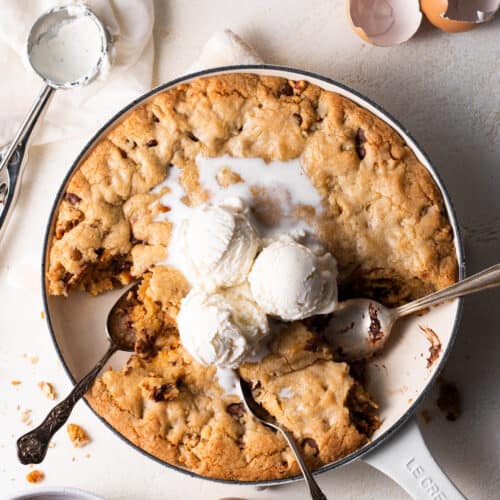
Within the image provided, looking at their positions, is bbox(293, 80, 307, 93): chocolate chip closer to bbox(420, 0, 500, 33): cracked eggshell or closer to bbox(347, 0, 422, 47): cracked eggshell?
bbox(347, 0, 422, 47): cracked eggshell

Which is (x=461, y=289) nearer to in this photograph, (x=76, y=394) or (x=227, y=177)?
(x=227, y=177)

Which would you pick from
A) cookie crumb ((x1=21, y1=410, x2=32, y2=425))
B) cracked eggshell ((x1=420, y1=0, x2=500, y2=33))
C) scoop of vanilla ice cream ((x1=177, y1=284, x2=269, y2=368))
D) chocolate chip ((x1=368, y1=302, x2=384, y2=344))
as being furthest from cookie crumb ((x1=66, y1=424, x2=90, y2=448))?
cracked eggshell ((x1=420, y1=0, x2=500, y2=33))

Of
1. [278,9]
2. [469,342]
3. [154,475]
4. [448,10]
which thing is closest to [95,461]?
[154,475]

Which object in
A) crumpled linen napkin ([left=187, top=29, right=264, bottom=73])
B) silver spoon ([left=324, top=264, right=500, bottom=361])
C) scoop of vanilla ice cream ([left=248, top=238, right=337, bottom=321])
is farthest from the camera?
crumpled linen napkin ([left=187, top=29, right=264, bottom=73])

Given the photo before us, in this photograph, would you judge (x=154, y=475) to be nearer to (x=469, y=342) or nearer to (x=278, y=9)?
(x=469, y=342)

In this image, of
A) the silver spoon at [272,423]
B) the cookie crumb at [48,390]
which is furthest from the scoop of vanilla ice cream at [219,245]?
the cookie crumb at [48,390]

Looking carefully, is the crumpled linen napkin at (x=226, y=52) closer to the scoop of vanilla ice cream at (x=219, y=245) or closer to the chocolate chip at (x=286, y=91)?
the chocolate chip at (x=286, y=91)
